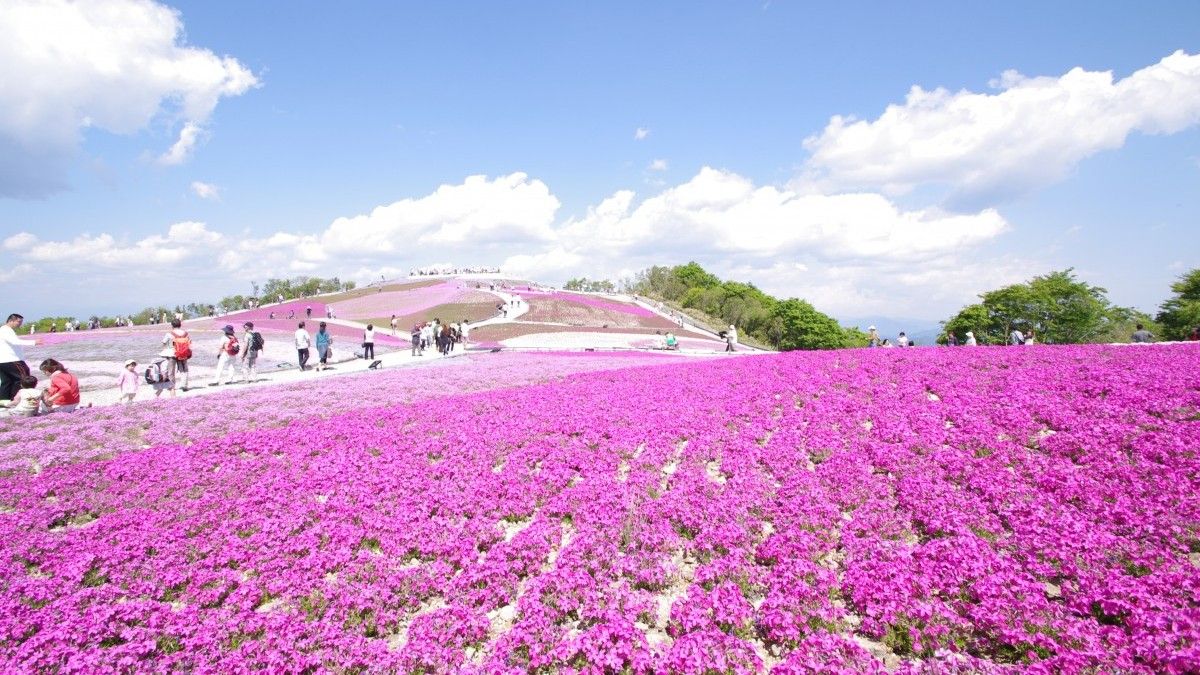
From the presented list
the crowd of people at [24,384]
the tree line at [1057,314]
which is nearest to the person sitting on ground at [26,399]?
the crowd of people at [24,384]

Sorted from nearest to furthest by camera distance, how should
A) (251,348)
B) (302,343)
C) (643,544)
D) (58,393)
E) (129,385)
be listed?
(643,544), (58,393), (129,385), (251,348), (302,343)

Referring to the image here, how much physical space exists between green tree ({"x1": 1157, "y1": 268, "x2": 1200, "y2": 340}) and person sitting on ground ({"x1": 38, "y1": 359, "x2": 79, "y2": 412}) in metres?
83.5

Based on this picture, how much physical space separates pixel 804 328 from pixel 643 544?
85.5 m

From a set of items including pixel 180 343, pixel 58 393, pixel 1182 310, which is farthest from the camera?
pixel 1182 310

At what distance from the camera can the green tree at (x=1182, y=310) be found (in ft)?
182

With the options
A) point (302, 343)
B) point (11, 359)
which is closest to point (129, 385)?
point (11, 359)

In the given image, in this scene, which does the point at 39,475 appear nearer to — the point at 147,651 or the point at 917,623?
the point at 147,651

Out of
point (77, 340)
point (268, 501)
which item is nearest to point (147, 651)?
→ point (268, 501)

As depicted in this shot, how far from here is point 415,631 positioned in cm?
572

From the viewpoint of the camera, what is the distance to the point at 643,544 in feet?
24.3

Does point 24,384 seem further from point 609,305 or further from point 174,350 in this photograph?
point 609,305

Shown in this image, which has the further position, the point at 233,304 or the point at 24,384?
the point at 233,304

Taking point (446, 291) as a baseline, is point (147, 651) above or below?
below

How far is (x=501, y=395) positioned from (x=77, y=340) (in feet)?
140
